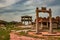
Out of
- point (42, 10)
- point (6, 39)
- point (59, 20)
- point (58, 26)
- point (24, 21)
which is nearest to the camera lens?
point (6, 39)

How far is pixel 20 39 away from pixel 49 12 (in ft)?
35.0

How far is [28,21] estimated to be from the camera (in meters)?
47.6

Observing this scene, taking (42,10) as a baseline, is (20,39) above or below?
below

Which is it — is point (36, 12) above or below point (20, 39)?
above

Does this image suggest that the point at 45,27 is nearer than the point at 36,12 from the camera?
No

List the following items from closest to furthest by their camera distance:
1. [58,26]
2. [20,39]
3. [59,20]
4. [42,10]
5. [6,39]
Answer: [20,39] < [6,39] < [42,10] < [59,20] < [58,26]

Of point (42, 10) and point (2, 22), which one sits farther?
point (2, 22)

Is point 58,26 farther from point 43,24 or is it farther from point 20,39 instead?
point 20,39

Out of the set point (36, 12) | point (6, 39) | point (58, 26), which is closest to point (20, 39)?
point (6, 39)

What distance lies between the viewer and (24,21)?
154 feet

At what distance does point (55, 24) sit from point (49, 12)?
429 inches

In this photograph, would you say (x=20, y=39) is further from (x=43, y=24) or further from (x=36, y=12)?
(x=43, y=24)

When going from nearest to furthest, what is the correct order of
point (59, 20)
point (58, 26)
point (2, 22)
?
1. point (59, 20)
2. point (58, 26)
3. point (2, 22)

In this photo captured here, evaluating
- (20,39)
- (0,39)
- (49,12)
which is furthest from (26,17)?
(20,39)
